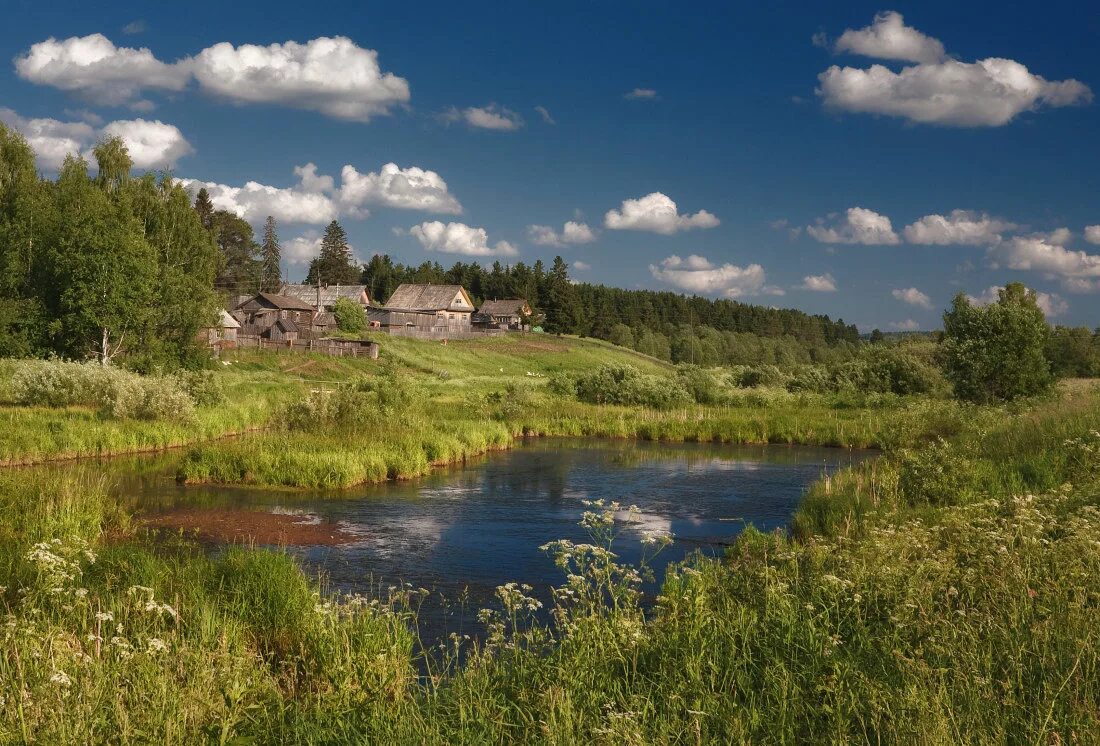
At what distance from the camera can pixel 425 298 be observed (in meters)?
110

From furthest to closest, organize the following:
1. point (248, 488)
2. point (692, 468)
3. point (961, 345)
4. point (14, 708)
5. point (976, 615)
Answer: point (961, 345)
point (692, 468)
point (248, 488)
point (976, 615)
point (14, 708)

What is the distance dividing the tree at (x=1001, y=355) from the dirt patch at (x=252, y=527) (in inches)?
1333

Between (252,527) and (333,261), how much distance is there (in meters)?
119

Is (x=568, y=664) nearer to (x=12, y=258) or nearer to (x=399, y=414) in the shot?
(x=399, y=414)

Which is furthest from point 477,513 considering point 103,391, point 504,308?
point 504,308

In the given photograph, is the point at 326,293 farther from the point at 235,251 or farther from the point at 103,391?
the point at 103,391

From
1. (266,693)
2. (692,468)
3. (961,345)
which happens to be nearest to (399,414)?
(692,468)

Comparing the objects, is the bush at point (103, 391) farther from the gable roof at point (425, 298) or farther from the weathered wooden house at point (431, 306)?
the gable roof at point (425, 298)

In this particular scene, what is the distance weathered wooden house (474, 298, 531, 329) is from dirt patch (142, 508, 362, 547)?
9569 centimetres

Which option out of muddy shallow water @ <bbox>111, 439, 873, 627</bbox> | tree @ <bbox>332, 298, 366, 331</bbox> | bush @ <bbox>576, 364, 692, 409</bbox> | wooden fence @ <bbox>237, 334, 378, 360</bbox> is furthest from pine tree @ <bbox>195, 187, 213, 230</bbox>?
muddy shallow water @ <bbox>111, 439, 873, 627</bbox>

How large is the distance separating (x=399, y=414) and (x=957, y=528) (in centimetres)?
2258

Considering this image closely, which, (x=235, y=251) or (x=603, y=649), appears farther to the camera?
(x=235, y=251)

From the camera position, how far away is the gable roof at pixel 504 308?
117125 millimetres

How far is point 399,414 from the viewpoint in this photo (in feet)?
99.6
